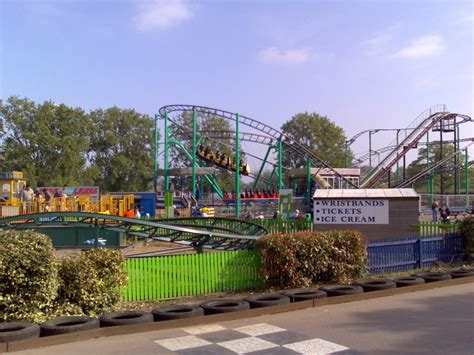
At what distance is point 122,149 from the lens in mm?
79438

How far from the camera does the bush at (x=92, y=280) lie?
27.0ft

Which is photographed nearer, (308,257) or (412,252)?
(308,257)

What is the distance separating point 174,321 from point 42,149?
196 feet

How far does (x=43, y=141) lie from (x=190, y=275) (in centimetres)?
5591

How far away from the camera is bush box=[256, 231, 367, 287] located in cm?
1080

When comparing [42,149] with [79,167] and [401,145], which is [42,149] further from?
[401,145]

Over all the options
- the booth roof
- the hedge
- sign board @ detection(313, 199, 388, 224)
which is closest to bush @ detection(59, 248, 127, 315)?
the hedge

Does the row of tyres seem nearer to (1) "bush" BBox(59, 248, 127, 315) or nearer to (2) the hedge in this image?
(2) the hedge

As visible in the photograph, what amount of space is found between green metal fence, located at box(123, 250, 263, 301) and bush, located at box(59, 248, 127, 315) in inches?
37.6

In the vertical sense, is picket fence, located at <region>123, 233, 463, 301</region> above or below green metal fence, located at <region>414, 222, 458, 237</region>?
below

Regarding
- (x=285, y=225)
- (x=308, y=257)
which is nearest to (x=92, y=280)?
(x=308, y=257)

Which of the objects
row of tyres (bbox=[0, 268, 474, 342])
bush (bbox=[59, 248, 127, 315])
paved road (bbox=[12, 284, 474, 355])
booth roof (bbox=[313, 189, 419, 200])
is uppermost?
booth roof (bbox=[313, 189, 419, 200])

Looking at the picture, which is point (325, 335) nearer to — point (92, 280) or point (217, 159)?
point (92, 280)

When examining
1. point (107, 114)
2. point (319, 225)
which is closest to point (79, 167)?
point (107, 114)
